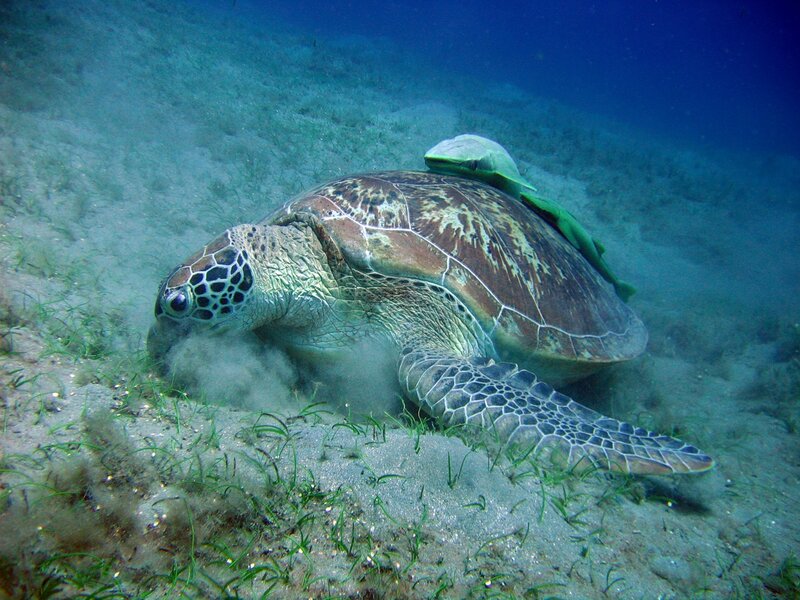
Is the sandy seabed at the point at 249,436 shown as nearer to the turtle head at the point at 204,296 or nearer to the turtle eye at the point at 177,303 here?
the turtle head at the point at 204,296

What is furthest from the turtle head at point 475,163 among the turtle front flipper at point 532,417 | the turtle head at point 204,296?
the turtle head at point 204,296

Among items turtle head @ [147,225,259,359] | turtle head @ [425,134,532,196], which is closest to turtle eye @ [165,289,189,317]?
turtle head @ [147,225,259,359]

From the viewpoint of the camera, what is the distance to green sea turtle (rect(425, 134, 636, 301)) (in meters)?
3.59

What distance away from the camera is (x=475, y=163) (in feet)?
11.8

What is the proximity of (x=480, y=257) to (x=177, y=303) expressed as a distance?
1.94 meters

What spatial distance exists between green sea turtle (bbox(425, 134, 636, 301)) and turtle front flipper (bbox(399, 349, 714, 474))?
1.97 m

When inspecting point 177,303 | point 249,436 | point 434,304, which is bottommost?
point 249,436

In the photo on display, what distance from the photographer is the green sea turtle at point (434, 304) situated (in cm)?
211

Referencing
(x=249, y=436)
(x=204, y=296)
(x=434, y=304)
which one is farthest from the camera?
(x=434, y=304)

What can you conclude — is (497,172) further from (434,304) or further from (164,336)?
(164,336)

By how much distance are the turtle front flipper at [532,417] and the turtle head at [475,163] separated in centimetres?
196

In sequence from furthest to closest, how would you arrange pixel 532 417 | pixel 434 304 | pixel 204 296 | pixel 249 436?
pixel 434 304
pixel 204 296
pixel 532 417
pixel 249 436

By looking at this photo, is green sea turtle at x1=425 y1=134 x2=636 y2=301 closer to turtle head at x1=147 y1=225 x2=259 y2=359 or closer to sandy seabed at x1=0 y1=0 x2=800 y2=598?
sandy seabed at x1=0 y1=0 x2=800 y2=598

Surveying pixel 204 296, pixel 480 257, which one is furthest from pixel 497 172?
pixel 204 296
